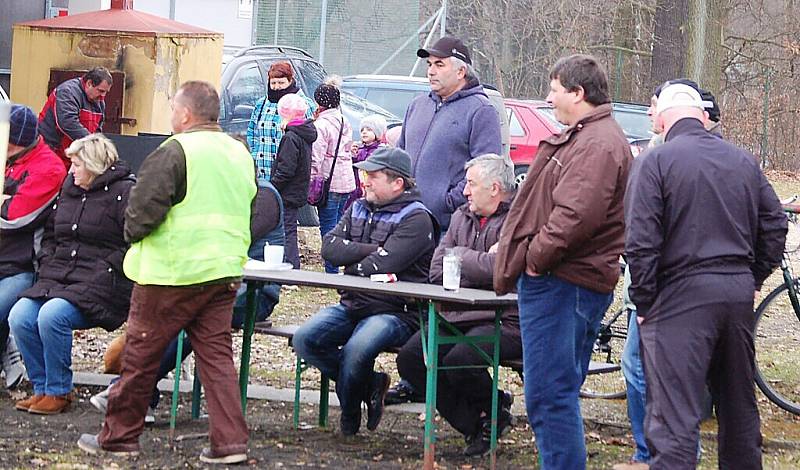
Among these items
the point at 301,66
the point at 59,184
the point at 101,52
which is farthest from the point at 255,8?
the point at 59,184

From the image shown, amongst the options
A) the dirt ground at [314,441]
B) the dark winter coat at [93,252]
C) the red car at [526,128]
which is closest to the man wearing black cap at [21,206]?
the dark winter coat at [93,252]

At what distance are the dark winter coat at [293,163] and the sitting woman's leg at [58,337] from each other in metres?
3.23

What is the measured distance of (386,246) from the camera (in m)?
6.45

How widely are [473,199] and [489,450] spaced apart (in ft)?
3.91

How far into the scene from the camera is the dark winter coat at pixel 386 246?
6.43m

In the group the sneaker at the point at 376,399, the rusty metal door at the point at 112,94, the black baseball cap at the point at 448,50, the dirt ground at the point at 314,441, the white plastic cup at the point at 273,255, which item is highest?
the black baseball cap at the point at 448,50

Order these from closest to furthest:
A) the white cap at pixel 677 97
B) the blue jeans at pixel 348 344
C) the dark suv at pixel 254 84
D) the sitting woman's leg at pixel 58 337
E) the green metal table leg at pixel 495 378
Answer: the white cap at pixel 677 97
the green metal table leg at pixel 495 378
the blue jeans at pixel 348 344
the sitting woman's leg at pixel 58 337
the dark suv at pixel 254 84

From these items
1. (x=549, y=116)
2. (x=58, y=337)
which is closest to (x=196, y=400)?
(x=58, y=337)

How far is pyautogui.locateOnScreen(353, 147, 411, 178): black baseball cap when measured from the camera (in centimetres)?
651

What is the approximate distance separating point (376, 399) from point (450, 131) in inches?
59.6

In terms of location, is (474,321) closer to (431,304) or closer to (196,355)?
(431,304)

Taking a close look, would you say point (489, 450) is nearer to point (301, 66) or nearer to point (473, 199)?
point (473, 199)

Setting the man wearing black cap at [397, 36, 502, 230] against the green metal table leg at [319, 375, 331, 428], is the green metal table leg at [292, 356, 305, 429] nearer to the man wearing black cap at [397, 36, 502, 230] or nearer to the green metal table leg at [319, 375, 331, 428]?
the green metal table leg at [319, 375, 331, 428]

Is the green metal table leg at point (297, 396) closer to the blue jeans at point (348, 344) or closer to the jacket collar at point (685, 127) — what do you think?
the blue jeans at point (348, 344)
